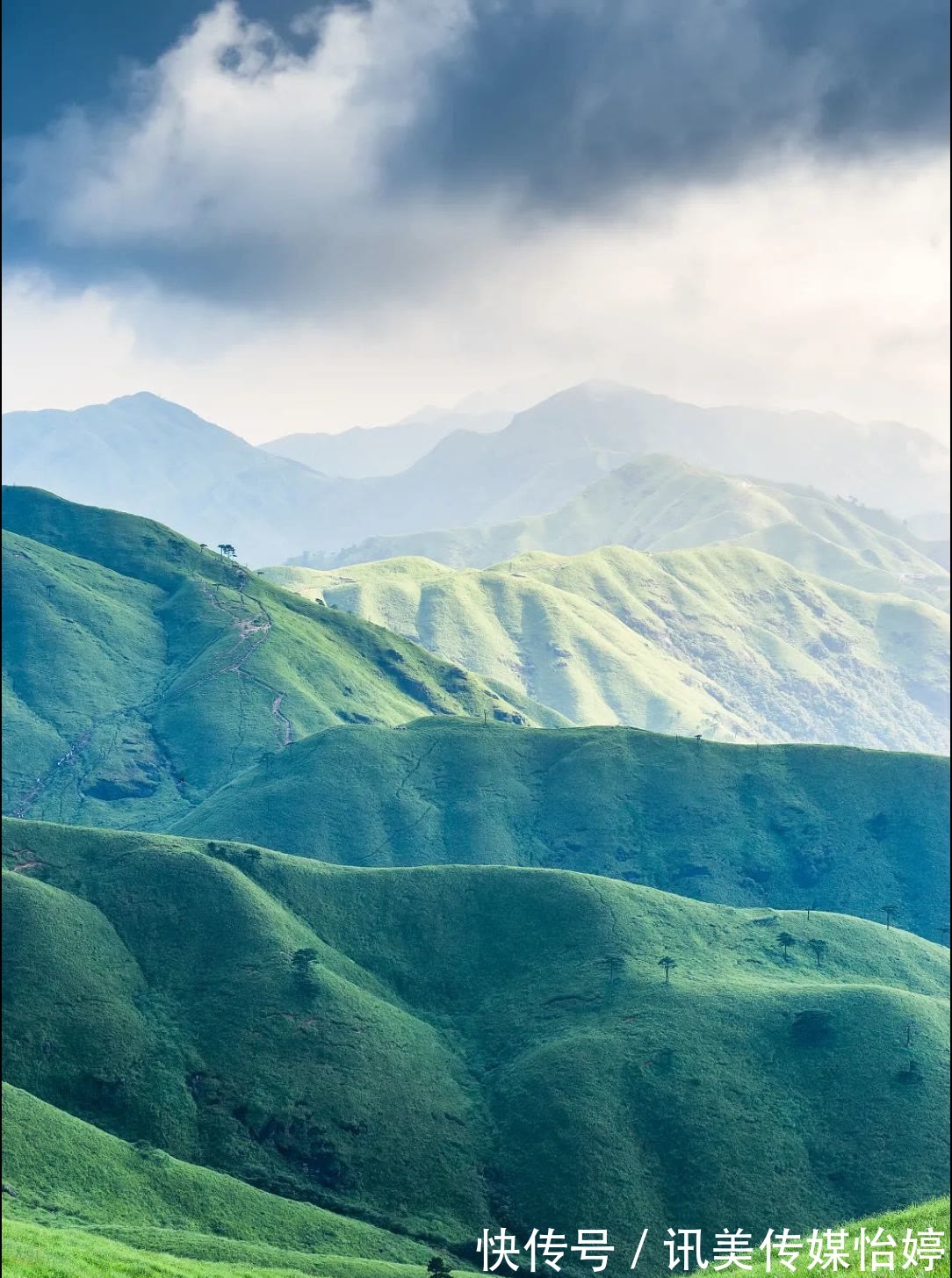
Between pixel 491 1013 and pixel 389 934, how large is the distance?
19.0 m

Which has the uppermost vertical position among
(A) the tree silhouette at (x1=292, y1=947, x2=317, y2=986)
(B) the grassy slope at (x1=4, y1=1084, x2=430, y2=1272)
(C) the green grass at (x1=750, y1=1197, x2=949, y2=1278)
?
(A) the tree silhouette at (x1=292, y1=947, x2=317, y2=986)

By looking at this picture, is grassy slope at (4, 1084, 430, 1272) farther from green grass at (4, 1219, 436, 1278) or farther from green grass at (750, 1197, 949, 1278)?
green grass at (750, 1197, 949, 1278)

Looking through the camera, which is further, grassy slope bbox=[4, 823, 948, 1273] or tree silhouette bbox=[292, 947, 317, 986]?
tree silhouette bbox=[292, 947, 317, 986]

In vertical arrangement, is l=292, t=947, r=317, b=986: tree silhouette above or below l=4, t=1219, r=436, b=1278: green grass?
above

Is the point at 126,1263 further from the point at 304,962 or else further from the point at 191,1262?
the point at 304,962

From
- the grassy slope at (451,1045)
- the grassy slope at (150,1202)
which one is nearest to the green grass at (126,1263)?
the grassy slope at (150,1202)

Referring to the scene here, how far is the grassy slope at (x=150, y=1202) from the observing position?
8525cm

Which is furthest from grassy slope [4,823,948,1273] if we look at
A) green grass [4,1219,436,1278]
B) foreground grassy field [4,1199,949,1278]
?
green grass [4,1219,436,1278]

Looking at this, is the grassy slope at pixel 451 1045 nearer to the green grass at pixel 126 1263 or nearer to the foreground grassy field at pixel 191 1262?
the foreground grassy field at pixel 191 1262

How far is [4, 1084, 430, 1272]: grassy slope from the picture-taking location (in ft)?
280

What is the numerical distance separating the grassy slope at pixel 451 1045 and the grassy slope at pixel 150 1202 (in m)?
5.97

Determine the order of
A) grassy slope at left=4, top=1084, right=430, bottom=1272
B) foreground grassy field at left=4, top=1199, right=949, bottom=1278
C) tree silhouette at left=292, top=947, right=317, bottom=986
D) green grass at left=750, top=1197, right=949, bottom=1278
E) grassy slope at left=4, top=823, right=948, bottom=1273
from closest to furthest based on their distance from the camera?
green grass at left=750, top=1197, right=949, bottom=1278, foreground grassy field at left=4, top=1199, right=949, bottom=1278, grassy slope at left=4, top=1084, right=430, bottom=1272, grassy slope at left=4, top=823, right=948, bottom=1273, tree silhouette at left=292, top=947, right=317, bottom=986

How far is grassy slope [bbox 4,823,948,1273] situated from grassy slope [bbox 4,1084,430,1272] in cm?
597

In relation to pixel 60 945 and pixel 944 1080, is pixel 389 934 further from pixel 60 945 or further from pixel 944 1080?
pixel 944 1080
